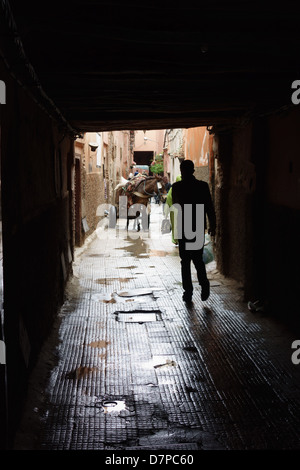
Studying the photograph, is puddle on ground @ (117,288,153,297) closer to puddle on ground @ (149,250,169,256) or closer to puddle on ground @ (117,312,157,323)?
puddle on ground @ (117,312,157,323)

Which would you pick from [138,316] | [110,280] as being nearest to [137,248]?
[110,280]

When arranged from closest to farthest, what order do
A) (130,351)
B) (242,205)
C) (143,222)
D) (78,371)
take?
(78,371)
(130,351)
(242,205)
(143,222)

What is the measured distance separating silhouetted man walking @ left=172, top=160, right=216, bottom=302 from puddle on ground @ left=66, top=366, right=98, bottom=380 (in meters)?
2.39

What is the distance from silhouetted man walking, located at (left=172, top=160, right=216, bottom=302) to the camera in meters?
6.50

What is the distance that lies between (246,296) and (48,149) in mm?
3099

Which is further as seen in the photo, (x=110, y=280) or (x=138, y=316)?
(x=110, y=280)

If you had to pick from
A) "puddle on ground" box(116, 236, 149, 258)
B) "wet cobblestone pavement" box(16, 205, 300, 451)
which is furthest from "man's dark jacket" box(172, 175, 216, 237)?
"puddle on ground" box(116, 236, 149, 258)

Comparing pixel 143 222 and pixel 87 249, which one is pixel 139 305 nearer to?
pixel 87 249

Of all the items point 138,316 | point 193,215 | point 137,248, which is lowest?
point 137,248

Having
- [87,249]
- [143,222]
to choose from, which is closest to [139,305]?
[87,249]

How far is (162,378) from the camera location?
429cm

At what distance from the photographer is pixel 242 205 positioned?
7.49m

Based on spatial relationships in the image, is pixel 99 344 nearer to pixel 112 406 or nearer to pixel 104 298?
pixel 112 406

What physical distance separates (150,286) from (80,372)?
3539 mm
